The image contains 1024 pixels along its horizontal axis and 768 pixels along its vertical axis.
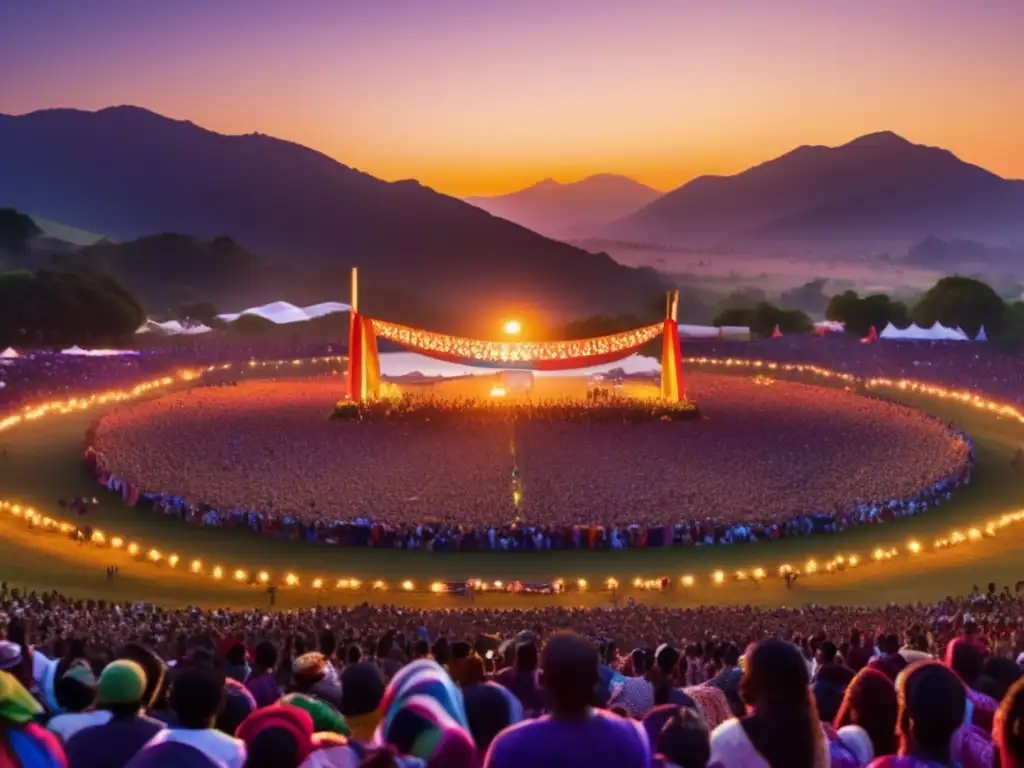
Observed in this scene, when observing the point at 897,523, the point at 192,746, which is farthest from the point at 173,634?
the point at 897,523

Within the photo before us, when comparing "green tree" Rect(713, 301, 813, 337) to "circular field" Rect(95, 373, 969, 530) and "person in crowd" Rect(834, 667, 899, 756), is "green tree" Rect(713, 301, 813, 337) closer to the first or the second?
"circular field" Rect(95, 373, 969, 530)

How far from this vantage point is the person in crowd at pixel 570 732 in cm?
429

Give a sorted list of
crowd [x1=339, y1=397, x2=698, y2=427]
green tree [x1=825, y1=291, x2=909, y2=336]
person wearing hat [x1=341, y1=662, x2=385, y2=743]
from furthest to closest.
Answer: green tree [x1=825, y1=291, x2=909, y2=336] < crowd [x1=339, y1=397, x2=698, y2=427] < person wearing hat [x1=341, y1=662, x2=385, y2=743]

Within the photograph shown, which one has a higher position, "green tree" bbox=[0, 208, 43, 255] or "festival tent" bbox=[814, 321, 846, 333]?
"green tree" bbox=[0, 208, 43, 255]

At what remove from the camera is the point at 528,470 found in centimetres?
3027

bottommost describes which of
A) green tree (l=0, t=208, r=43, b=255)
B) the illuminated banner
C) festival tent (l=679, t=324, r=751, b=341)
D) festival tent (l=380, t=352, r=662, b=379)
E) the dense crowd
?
the dense crowd

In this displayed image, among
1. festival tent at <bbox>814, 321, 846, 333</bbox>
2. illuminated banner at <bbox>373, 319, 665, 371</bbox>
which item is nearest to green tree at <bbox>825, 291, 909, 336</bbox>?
festival tent at <bbox>814, 321, 846, 333</bbox>

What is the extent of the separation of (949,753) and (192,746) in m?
3.65

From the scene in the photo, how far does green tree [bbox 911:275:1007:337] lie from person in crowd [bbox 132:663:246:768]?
260 feet

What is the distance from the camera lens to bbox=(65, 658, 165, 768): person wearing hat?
17.7 ft

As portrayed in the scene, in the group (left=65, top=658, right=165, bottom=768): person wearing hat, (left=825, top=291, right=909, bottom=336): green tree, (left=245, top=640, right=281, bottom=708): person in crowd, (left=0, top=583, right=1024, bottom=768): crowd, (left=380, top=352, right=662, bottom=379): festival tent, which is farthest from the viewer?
(left=825, top=291, right=909, bottom=336): green tree

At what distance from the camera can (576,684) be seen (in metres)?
4.36

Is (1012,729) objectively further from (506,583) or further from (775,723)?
(506,583)

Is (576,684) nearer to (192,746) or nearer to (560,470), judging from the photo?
(192,746)
